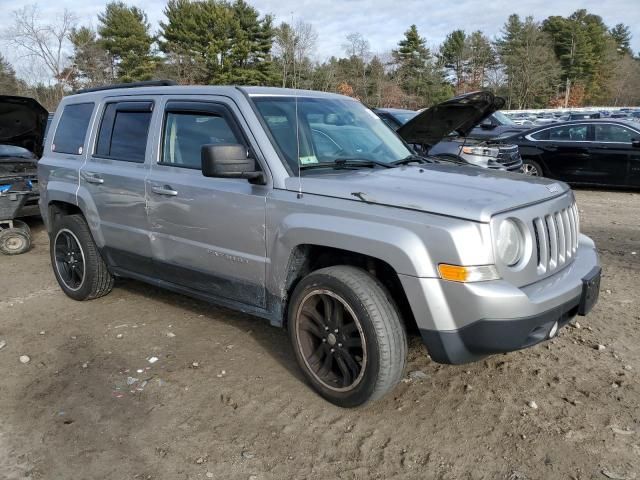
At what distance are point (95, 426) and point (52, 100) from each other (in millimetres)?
37889

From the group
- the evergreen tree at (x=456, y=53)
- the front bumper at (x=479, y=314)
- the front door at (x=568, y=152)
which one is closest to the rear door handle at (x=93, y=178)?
the front bumper at (x=479, y=314)

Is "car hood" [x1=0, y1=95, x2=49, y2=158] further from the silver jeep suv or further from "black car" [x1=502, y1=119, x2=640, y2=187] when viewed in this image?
"black car" [x1=502, y1=119, x2=640, y2=187]

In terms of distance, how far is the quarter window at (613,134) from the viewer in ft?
35.0

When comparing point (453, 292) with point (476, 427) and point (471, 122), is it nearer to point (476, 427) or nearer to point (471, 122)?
point (476, 427)

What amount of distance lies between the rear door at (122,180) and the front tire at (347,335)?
1632mm

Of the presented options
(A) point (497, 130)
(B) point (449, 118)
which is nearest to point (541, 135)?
(A) point (497, 130)

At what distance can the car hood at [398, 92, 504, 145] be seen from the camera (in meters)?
6.64

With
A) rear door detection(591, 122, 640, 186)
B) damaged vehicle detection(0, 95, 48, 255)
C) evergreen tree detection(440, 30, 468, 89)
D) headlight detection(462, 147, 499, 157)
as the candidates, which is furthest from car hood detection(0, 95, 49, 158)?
evergreen tree detection(440, 30, 468, 89)

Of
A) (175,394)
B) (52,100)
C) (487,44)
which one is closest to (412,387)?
(175,394)

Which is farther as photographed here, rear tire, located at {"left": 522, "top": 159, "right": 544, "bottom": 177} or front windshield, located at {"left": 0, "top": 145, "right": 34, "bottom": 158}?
rear tire, located at {"left": 522, "top": 159, "right": 544, "bottom": 177}

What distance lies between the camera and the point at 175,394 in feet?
11.6

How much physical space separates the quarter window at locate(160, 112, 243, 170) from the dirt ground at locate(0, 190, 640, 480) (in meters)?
1.44

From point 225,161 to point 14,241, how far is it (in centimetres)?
545

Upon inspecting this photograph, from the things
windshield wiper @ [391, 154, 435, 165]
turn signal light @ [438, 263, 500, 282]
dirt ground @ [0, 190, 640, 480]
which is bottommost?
dirt ground @ [0, 190, 640, 480]
